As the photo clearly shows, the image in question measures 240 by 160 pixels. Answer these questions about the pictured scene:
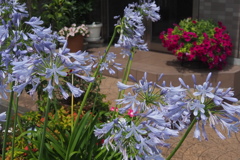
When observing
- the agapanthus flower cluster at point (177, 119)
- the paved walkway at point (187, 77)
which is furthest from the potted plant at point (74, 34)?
the agapanthus flower cluster at point (177, 119)

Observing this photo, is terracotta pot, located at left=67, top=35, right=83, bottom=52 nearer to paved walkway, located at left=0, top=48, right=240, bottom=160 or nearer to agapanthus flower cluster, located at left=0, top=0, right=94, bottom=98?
paved walkway, located at left=0, top=48, right=240, bottom=160

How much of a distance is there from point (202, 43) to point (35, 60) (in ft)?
16.3

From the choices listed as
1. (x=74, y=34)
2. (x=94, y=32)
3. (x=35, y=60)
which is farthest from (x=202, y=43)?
(x=35, y=60)

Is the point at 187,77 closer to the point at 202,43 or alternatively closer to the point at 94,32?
the point at 202,43

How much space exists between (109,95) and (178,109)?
457 centimetres

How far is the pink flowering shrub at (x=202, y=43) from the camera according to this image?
20.3 feet

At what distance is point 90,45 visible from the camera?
28.6ft

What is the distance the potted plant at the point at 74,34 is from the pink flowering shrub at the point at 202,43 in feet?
6.95

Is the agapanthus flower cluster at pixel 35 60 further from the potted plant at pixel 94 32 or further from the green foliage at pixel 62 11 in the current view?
the potted plant at pixel 94 32

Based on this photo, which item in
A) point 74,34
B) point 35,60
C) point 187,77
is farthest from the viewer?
point 74,34

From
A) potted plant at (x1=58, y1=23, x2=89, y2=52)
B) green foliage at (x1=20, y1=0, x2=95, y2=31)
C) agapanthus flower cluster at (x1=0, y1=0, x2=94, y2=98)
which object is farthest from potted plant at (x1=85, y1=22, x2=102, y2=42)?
agapanthus flower cluster at (x1=0, y1=0, x2=94, y2=98)

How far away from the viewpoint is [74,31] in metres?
7.95

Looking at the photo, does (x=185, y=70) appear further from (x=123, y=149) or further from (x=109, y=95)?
(x=123, y=149)

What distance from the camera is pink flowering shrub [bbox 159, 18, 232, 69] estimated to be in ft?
20.3
